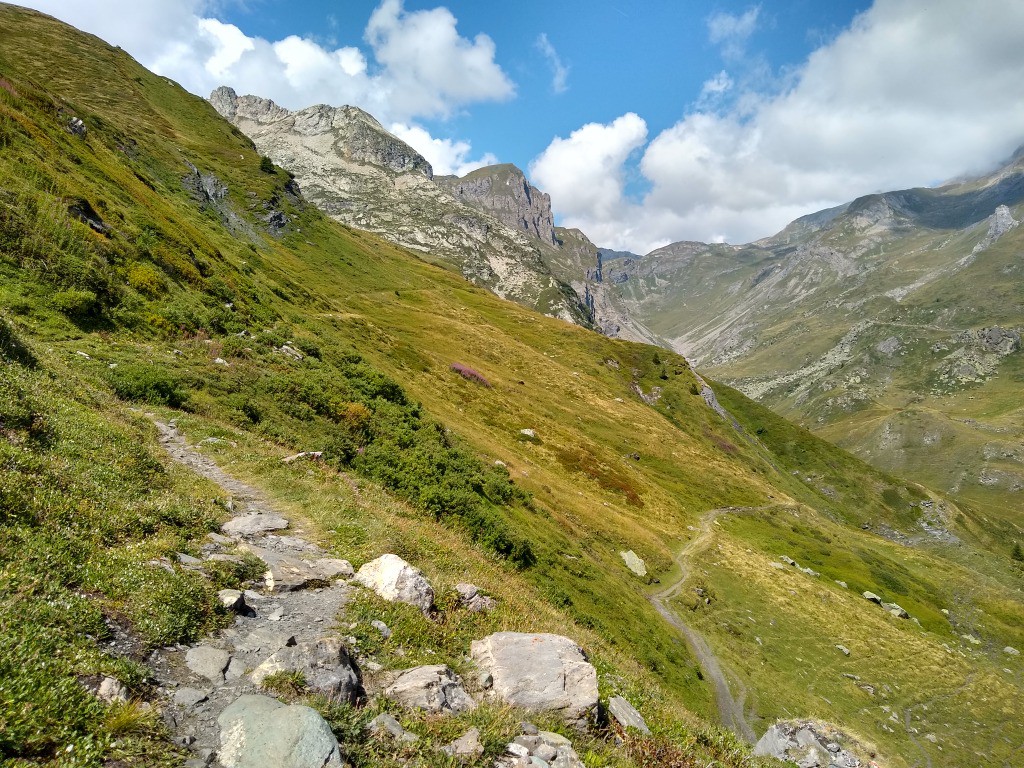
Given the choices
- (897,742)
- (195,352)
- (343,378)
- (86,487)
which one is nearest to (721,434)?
(897,742)

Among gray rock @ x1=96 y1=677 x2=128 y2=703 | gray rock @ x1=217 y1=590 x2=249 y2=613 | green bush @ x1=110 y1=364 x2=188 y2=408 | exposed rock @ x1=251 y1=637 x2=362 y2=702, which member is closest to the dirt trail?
exposed rock @ x1=251 y1=637 x2=362 y2=702

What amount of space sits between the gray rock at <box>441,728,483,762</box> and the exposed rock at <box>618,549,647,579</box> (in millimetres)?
42142

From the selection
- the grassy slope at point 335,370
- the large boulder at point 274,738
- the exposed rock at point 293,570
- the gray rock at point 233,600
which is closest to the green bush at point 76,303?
the grassy slope at point 335,370

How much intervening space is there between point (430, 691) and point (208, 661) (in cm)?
365

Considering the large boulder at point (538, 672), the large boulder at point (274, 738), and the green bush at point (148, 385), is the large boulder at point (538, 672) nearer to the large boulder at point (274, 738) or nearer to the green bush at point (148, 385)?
the large boulder at point (274, 738)

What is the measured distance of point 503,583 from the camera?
17984mm

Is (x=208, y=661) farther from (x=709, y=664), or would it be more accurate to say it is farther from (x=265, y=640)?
(x=709, y=664)

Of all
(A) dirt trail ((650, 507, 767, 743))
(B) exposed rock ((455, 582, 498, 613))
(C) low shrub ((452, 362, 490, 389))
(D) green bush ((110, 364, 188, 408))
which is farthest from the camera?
(C) low shrub ((452, 362, 490, 389))

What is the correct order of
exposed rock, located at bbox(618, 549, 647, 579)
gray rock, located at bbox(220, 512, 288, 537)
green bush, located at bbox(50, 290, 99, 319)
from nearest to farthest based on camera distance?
gray rock, located at bbox(220, 512, 288, 537) → green bush, located at bbox(50, 290, 99, 319) → exposed rock, located at bbox(618, 549, 647, 579)

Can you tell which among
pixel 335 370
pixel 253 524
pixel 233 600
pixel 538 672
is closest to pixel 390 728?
pixel 538 672

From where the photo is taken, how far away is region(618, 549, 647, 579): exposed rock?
153 ft

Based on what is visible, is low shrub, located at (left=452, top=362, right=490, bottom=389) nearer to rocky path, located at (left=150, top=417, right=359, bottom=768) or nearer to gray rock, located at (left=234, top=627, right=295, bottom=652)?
rocky path, located at (left=150, top=417, right=359, bottom=768)

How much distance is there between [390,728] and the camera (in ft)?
24.5

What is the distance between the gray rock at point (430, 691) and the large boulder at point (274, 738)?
6.24ft
